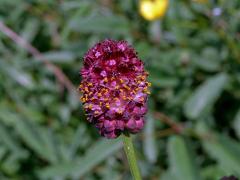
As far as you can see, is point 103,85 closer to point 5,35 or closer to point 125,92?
point 125,92

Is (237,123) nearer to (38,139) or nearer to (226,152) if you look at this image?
(226,152)

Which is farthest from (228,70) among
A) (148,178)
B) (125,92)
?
(125,92)

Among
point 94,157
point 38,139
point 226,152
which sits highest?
point 38,139

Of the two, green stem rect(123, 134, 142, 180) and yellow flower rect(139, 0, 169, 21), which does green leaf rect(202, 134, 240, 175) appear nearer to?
yellow flower rect(139, 0, 169, 21)

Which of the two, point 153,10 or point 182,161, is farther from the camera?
point 153,10

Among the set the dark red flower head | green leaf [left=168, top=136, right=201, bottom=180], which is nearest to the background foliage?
green leaf [left=168, top=136, right=201, bottom=180]

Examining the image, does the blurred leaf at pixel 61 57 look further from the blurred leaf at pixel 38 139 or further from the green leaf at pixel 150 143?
the green leaf at pixel 150 143

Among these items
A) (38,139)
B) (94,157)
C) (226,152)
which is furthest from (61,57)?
(226,152)
